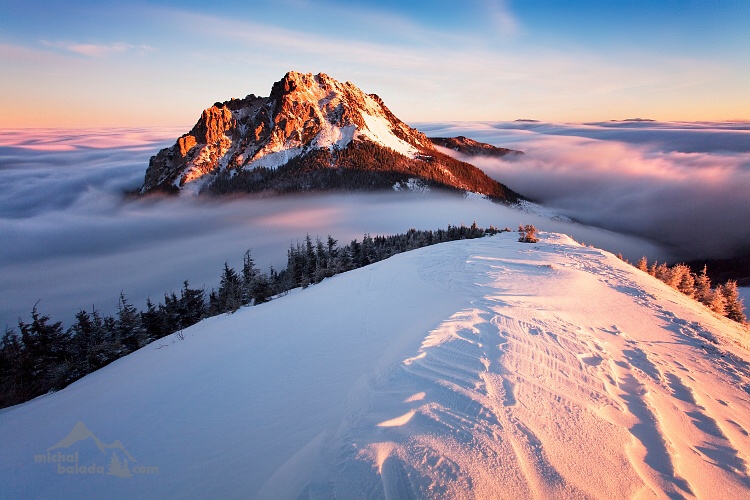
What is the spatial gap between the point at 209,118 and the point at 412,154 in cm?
12238

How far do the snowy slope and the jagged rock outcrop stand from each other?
530ft

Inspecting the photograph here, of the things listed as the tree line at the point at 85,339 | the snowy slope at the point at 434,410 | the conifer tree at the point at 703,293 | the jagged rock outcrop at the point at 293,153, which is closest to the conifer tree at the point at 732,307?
the conifer tree at the point at 703,293

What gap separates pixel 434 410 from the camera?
395cm

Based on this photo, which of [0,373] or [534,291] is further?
[0,373]

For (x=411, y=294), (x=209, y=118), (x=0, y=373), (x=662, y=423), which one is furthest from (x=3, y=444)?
(x=209, y=118)

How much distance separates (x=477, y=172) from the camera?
625 ft

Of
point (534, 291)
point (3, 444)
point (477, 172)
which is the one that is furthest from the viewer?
point (477, 172)

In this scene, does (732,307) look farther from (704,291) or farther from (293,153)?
(293,153)

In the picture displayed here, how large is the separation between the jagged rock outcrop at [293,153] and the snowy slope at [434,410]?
161 m

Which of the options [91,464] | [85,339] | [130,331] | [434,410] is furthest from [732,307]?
[85,339]

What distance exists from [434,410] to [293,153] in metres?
194

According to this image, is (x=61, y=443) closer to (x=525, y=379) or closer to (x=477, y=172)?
(x=525, y=379)

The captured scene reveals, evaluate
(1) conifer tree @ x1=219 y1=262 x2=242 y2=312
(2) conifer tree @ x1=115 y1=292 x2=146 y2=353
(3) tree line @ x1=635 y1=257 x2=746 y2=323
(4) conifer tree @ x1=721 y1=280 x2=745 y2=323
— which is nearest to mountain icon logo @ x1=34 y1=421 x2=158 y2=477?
(3) tree line @ x1=635 y1=257 x2=746 y2=323

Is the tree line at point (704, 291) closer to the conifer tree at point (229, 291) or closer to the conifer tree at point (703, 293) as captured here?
the conifer tree at point (703, 293)
